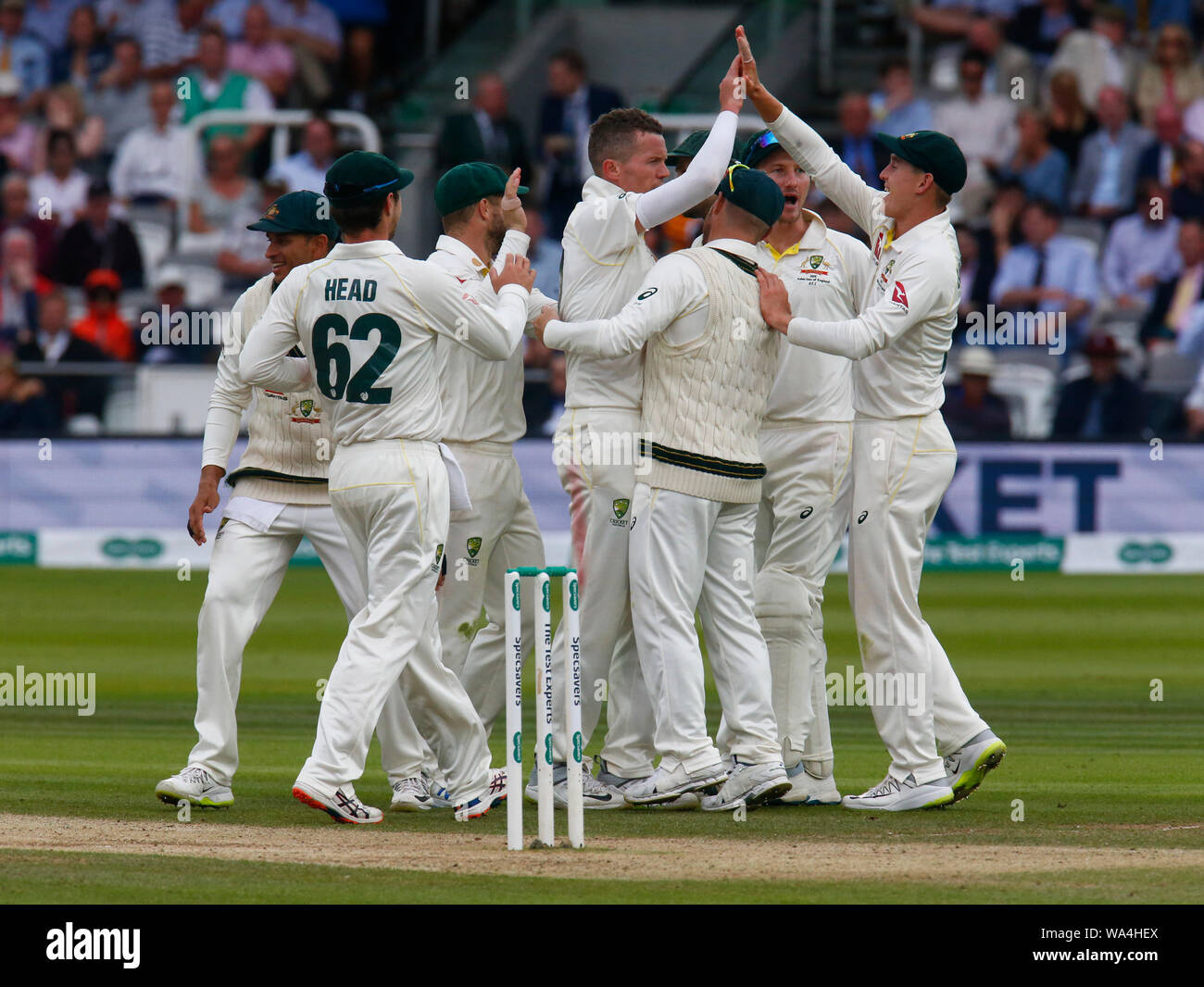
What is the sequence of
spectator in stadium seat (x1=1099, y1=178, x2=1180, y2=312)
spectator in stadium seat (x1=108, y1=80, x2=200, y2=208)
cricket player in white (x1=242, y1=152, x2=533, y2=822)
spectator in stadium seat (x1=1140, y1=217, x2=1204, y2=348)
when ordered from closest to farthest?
cricket player in white (x1=242, y1=152, x2=533, y2=822) < spectator in stadium seat (x1=1140, y1=217, x2=1204, y2=348) < spectator in stadium seat (x1=1099, y1=178, x2=1180, y2=312) < spectator in stadium seat (x1=108, y1=80, x2=200, y2=208)

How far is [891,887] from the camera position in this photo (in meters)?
5.82

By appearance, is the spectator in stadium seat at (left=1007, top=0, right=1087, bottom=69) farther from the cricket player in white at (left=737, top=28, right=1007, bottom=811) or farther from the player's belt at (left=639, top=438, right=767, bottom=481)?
the player's belt at (left=639, top=438, right=767, bottom=481)

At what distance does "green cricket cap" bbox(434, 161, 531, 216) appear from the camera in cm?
755

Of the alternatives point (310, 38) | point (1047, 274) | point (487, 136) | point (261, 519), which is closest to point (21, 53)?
point (310, 38)

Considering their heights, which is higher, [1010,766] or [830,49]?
[830,49]

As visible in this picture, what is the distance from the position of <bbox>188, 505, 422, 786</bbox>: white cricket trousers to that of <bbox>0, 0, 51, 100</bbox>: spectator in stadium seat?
54.4ft

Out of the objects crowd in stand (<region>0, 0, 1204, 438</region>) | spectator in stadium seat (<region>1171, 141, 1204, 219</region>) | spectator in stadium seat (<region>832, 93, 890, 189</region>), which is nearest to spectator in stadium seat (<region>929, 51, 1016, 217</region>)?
crowd in stand (<region>0, 0, 1204, 438</region>)

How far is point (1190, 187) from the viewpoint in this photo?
63.7 ft

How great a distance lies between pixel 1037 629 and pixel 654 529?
7.67 m

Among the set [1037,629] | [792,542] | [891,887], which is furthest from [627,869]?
[1037,629]

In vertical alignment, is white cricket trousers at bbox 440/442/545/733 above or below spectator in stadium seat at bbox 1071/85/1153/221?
below

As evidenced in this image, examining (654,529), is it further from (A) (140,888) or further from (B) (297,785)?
(A) (140,888)

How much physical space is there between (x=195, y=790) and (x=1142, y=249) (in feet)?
46.9

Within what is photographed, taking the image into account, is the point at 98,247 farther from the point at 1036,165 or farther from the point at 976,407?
the point at 1036,165
